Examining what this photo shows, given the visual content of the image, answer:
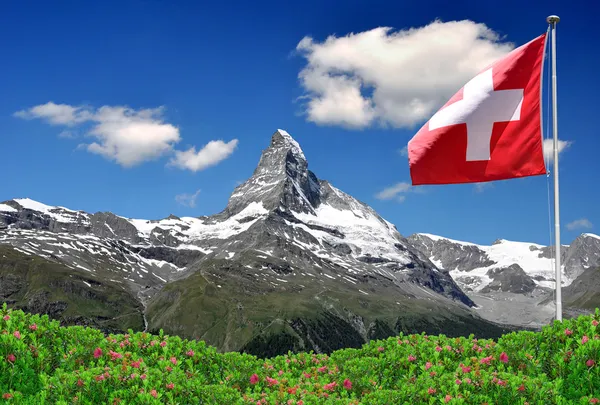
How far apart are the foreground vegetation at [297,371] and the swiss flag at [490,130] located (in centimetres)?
807

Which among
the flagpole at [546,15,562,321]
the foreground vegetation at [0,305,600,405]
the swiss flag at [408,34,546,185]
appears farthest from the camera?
the swiss flag at [408,34,546,185]

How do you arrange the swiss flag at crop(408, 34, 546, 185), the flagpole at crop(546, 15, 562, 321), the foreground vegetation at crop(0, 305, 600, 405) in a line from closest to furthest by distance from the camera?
1. the foreground vegetation at crop(0, 305, 600, 405)
2. the flagpole at crop(546, 15, 562, 321)
3. the swiss flag at crop(408, 34, 546, 185)

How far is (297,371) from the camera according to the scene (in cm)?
2559

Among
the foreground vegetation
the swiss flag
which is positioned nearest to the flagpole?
the swiss flag

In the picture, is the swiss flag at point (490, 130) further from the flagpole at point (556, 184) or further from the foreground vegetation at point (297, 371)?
the foreground vegetation at point (297, 371)

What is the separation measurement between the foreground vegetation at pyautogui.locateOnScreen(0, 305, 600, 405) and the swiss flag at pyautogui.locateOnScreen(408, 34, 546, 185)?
318 inches

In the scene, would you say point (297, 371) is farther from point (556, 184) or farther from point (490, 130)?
point (490, 130)

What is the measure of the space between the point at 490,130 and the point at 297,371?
14.4m

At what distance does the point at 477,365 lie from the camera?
21.2m

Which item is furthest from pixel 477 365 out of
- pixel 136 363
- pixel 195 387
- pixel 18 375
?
pixel 18 375

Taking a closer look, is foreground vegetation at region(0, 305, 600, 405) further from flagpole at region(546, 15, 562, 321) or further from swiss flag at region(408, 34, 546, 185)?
swiss flag at region(408, 34, 546, 185)

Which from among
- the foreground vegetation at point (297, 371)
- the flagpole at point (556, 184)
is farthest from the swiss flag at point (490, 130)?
the foreground vegetation at point (297, 371)

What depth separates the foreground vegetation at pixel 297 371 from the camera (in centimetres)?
1764

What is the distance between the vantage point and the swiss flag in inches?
1060
